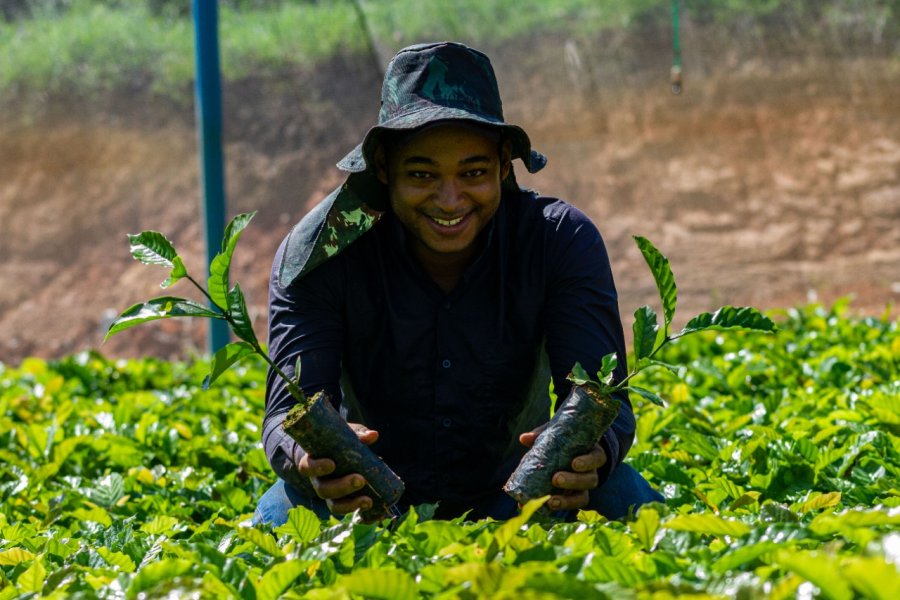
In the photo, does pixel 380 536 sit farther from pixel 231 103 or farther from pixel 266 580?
pixel 231 103

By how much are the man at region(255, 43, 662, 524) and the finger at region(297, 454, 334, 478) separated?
0.47ft

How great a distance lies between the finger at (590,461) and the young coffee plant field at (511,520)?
5.6 inches

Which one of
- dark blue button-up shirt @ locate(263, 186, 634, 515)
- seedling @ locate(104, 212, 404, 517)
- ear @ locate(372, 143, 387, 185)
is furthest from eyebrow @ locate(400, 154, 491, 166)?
seedling @ locate(104, 212, 404, 517)

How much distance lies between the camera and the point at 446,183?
276 centimetres

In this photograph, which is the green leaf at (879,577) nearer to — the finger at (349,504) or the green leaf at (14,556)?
the finger at (349,504)

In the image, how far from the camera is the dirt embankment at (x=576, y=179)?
31.3ft

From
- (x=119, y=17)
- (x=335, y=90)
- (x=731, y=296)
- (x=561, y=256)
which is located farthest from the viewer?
(x=119, y=17)

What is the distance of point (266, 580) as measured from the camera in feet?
6.02

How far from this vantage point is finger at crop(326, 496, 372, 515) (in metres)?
2.46

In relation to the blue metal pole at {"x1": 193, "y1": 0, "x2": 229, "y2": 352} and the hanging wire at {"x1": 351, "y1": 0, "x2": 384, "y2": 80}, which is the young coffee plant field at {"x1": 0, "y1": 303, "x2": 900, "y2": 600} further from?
the hanging wire at {"x1": 351, "y1": 0, "x2": 384, "y2": 80}

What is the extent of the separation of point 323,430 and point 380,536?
Answer: 32cm

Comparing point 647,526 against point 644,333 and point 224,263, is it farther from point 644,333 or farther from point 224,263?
point 224,263

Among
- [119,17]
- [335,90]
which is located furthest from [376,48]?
[119,17]

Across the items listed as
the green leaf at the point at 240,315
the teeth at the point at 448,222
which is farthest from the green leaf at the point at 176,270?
the teeth at the point at 448,222
